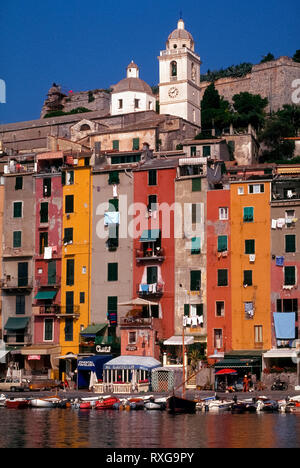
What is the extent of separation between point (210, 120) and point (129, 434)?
251ft

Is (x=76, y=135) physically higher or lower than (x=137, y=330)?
higher

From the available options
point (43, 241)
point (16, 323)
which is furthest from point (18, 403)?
point (43, 241)

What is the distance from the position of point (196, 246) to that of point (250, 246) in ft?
14.2

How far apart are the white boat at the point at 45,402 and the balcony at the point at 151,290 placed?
46.0 ft

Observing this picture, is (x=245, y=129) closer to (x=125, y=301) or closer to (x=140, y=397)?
(x=125, y=301)

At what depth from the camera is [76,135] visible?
127000 mm

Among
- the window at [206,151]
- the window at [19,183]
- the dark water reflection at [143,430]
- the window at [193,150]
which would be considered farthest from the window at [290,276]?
the window at [206,151]

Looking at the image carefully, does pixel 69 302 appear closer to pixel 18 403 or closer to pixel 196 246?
pixel 196 246

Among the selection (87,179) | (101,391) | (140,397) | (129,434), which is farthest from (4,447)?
(87,179)

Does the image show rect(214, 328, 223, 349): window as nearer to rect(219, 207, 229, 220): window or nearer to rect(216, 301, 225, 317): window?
rect(216, 301, 225, 317): window

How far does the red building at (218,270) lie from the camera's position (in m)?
77.8

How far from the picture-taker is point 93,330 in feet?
266

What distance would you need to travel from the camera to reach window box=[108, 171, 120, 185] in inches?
3314
